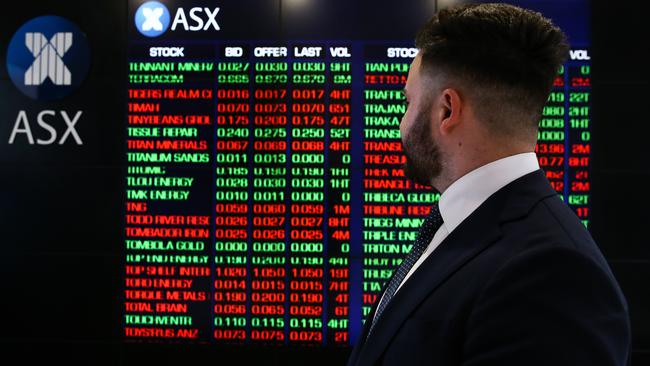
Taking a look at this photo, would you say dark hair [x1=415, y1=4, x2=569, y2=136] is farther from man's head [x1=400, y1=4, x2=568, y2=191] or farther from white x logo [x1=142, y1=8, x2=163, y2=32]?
white x logo [x1=142, y1=8, x2=163, y2=32]

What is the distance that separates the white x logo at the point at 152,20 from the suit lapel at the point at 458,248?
221 cm

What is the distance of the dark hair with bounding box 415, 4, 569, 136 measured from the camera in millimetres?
804

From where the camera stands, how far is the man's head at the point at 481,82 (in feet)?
2.65

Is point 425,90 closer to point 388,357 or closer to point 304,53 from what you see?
point 388,357

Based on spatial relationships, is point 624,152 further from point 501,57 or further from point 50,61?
point 50,61

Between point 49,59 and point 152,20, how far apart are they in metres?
0.51

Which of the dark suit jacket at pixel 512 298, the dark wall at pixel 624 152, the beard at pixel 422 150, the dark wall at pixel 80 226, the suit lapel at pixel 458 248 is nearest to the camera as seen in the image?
the dark suit jacket at pixel 512 298

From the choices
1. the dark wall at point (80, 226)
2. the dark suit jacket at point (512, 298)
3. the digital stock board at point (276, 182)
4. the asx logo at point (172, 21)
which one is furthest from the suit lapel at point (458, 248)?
the asx logo at point (172, 21)

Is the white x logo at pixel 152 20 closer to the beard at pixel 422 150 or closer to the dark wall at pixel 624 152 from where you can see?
the dark wall at pixel 624 152

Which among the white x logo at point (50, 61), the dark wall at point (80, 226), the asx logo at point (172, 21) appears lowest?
the dark wall at point (80, 226)

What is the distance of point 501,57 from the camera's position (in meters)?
0.81

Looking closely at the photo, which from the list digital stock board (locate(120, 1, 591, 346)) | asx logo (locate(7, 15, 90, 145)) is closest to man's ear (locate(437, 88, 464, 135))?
digital stock board (locate(120, 1, 591, 346))

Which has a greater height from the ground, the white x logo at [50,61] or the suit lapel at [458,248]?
the white x logo at [50,61]

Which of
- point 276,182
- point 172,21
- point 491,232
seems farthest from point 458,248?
point 172,21
